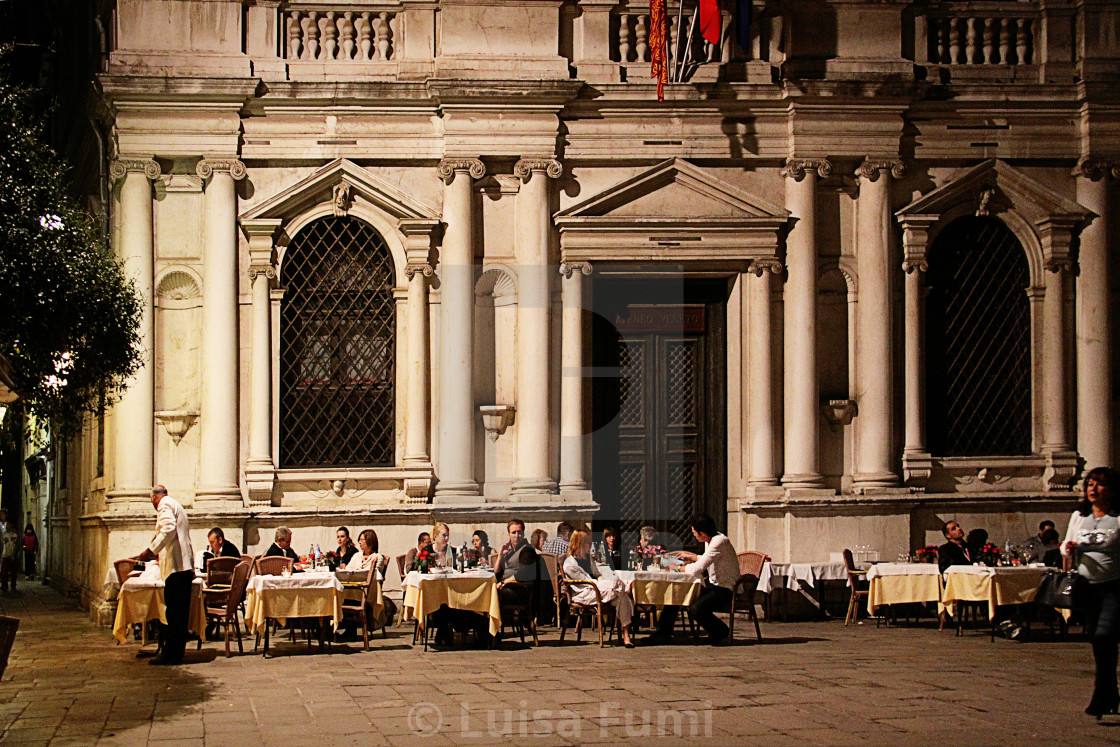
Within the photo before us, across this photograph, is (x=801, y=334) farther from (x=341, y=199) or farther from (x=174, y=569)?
(x=174, y=569)

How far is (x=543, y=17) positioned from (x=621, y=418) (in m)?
4.77

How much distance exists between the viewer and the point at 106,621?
49.6ft

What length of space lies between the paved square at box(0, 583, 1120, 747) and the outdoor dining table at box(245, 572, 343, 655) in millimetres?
399

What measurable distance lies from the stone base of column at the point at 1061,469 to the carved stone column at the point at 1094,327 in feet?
0.60

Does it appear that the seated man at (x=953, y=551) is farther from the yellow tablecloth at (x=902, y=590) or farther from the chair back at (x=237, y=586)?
the chair back at (x=237, y=586)

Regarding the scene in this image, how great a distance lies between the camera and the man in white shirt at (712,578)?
503 inches

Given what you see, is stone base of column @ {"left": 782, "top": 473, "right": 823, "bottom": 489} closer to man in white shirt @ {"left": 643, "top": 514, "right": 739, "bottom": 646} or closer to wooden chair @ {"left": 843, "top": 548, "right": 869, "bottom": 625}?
wooden chair @ {"left": 843, "top": 548, "right": 869, "bottom": 625}

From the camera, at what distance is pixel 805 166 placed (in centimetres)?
1600

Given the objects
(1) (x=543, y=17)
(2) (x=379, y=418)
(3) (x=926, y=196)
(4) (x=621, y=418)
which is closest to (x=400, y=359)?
(2) (x=379, y=418)

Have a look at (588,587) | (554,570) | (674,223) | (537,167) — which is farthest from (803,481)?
(537,167)

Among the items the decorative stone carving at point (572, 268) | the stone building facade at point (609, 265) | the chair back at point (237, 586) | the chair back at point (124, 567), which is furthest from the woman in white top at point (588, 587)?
the chair back at point (124, 567)

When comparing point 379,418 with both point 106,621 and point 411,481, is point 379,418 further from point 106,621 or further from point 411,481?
point 106,621

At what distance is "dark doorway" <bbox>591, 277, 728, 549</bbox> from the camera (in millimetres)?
16234

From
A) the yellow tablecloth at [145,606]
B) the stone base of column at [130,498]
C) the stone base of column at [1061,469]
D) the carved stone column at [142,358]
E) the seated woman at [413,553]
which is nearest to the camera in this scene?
the yellow tablecloth at [145,606]
